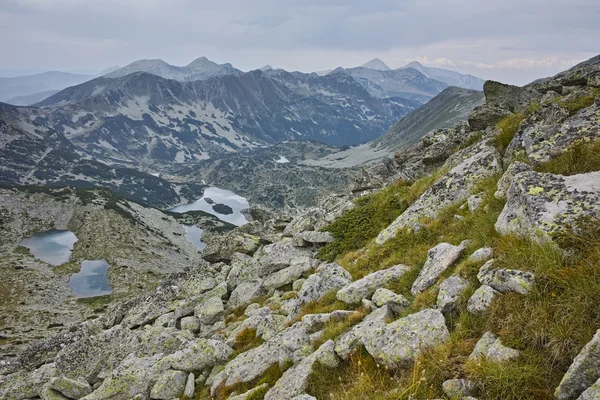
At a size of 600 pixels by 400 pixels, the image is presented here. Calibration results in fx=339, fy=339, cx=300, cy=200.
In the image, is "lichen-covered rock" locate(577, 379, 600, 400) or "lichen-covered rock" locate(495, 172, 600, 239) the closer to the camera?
"lichen-covered rock" locate(577, 379, 600, 400)

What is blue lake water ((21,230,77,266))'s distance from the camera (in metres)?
140

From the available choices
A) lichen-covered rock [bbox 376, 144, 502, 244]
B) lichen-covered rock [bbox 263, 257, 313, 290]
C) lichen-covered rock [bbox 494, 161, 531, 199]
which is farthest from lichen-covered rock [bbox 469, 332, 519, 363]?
lichen-covered rock [bbox 263, 257, 313, 290]

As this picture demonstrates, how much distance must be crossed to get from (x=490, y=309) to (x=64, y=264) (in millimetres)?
162837

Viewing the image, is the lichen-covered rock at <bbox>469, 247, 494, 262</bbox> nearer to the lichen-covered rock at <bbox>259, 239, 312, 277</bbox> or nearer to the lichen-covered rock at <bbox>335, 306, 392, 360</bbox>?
the lichen-covered rock at <bbox>335, 306, 392, 360</bbox>

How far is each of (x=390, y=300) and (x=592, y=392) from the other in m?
4.76

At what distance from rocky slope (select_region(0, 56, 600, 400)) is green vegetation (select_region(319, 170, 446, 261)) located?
0.12 metres

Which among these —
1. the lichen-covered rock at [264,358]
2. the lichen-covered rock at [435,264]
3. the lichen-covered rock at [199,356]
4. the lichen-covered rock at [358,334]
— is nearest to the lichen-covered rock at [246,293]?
the lichen-covered rock at [199,356]

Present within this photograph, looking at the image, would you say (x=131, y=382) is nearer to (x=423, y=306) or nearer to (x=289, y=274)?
(x=289, y=274)

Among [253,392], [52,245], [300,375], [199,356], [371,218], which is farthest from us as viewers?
[52,245]

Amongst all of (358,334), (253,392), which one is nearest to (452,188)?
(358,334)

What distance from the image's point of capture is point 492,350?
19.3 feet

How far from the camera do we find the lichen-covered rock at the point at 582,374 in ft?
15.6

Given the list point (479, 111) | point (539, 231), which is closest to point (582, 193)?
point (539, 231)

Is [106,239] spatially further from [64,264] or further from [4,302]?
[4,302]
